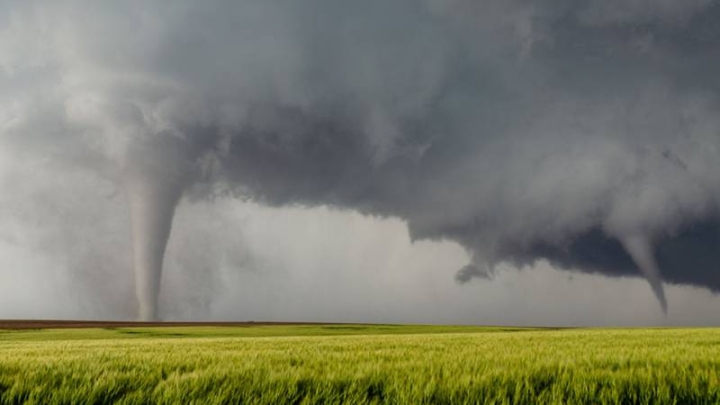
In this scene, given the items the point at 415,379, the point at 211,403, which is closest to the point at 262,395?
the point at 211,403

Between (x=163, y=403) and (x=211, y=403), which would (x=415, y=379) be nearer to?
(x=211, y=403)

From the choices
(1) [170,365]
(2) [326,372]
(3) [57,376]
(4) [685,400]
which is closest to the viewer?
(4) [685,400]

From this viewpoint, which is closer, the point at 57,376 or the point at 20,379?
the point at 20,379

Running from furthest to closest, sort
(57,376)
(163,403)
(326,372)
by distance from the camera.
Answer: (326,372), (57,376), (163,403)

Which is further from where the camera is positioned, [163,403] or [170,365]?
[170,365]

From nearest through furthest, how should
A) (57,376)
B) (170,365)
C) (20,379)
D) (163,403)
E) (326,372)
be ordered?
1. (163,403)
2. (20,379)
3. (57,376)
4. (326,372)
5. (170,365)

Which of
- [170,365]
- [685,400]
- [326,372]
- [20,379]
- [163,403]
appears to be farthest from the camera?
[170,365]

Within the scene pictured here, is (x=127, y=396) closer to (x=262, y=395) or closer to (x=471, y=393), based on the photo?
(x=262, y=395)

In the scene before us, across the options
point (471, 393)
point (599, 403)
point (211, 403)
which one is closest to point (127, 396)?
point (211, 403)

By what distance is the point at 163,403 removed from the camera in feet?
13.1

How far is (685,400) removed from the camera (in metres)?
4.30

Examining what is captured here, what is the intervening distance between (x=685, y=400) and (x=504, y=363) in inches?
92.3

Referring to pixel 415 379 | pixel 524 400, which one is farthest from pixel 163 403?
pixel 524 400

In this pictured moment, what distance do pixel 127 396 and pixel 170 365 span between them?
225cm
